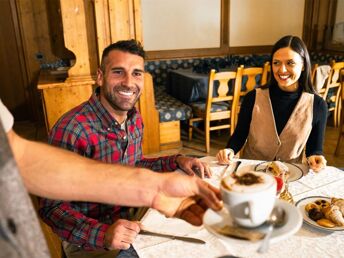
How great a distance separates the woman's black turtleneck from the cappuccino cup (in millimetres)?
1282

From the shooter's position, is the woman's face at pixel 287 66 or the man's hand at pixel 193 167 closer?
the man's hand at pixel 193 167

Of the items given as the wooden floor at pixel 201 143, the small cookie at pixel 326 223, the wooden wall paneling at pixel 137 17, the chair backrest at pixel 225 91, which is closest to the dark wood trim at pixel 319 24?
the wooden floor at pixel 201 143

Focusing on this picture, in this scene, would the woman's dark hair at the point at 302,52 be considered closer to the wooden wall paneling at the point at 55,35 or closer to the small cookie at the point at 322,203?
the small cookie at the point at 322,203

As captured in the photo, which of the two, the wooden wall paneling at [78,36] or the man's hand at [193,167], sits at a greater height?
the wooden wall paneling at [78,36]

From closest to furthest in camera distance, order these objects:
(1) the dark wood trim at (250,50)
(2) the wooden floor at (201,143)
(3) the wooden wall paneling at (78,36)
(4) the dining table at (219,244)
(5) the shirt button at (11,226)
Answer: (5) the shirt button at (11,226), (4) the dining table at (219,244), (3) the wooden wall paneling at (78,36), (2) the wooden floor at (201,143), (1) the dark wood trim at (250,50)

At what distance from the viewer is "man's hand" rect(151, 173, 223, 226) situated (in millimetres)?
760

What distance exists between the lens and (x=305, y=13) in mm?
6199

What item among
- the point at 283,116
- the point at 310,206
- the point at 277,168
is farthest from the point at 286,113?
the point at 310,206

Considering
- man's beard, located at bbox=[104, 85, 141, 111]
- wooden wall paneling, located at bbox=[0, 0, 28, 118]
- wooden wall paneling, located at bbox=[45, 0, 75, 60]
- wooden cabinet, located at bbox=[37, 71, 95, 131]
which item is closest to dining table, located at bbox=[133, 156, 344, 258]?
man's beard, located at bbox=[104, 85, 141, 111]

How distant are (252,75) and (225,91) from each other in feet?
1.24

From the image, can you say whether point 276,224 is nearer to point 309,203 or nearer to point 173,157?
point 309,203

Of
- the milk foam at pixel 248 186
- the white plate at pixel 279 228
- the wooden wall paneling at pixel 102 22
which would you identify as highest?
the wooden wall paneling at pixel 102 22

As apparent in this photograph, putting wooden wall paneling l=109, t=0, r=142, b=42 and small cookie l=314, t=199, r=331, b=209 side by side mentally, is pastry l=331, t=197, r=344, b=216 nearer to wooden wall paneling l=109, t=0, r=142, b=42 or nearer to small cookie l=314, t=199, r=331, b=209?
small cookie l=314, t=199, r=331, b=209

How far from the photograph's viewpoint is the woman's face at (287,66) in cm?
176
